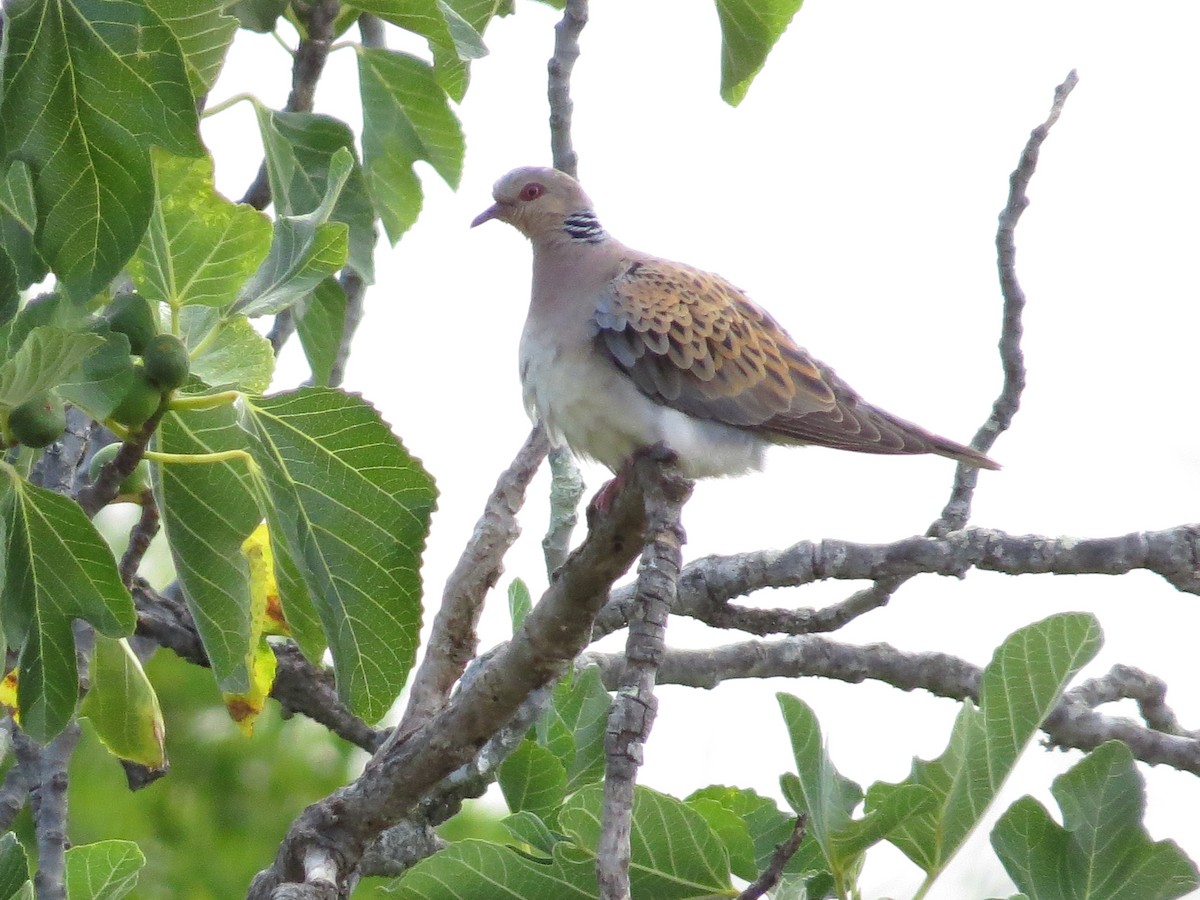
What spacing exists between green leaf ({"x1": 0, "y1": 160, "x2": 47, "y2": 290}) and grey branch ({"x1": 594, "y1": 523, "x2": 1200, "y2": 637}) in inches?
55.3

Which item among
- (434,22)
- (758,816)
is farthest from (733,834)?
(434,22)

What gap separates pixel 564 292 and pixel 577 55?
91cm

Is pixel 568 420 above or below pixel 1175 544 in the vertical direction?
above

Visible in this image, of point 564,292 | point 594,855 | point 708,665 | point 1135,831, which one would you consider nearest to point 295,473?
point 594,855

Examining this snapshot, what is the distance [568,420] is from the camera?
3.44 meters

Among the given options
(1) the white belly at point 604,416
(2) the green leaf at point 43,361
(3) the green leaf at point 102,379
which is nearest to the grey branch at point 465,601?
(1) the white belly at point 604,416

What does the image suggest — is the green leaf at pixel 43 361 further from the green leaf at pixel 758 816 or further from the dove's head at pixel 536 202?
the dove's head at pixel 536 202

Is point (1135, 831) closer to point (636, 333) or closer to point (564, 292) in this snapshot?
point (636, 333)

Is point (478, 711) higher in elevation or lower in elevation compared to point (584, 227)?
lower

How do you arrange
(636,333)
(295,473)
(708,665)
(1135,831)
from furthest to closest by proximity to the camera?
(636,333)
(708,665)
(295,473)
(1135,831)

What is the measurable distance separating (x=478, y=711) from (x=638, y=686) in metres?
0.41

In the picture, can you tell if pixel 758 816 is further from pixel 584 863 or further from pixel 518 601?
pixel 518 601

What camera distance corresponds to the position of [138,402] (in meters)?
2.06

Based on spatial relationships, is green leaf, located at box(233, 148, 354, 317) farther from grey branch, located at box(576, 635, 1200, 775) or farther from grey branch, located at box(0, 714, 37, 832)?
grey branch, located at box(576, 635, 1200, 775)
